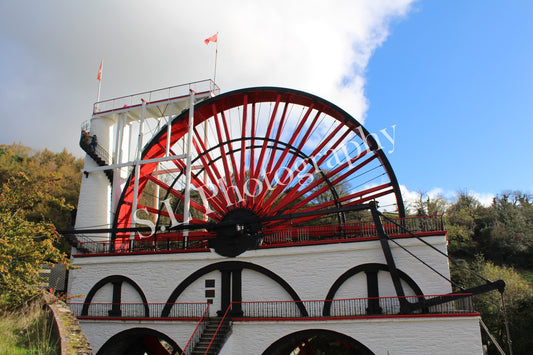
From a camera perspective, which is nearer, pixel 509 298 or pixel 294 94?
pixel 294 94

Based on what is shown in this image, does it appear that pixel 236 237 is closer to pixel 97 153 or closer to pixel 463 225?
pixel 97 153

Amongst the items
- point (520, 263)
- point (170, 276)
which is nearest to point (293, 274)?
point (170, 276)

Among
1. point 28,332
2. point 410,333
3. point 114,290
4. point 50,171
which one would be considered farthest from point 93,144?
point 410,333

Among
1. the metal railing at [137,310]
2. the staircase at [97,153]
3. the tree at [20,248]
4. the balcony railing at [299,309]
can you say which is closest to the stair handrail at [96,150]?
the staircase at [97,153]

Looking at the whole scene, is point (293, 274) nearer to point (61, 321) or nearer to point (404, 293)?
point (404, 293)

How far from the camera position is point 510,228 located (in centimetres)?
3331

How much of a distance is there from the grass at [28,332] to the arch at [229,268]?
7563 millimetres

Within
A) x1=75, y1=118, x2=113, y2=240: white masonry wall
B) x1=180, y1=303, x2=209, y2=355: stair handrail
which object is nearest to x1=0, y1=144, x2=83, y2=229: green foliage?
x1=75, y1=118, x2=113, y2=240: white masonry wall

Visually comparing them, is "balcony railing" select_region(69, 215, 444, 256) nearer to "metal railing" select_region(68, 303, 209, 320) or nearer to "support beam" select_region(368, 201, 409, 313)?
"support beam" select_region(368, 201, 409, 313)

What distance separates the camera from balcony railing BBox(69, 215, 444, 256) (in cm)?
1374

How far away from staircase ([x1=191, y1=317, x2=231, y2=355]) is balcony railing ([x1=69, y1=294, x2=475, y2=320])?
55 centimetres

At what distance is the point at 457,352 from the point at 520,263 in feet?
84.0

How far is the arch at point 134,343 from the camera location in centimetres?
1502

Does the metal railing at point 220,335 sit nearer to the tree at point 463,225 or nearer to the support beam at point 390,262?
the support beam at point 390,262
